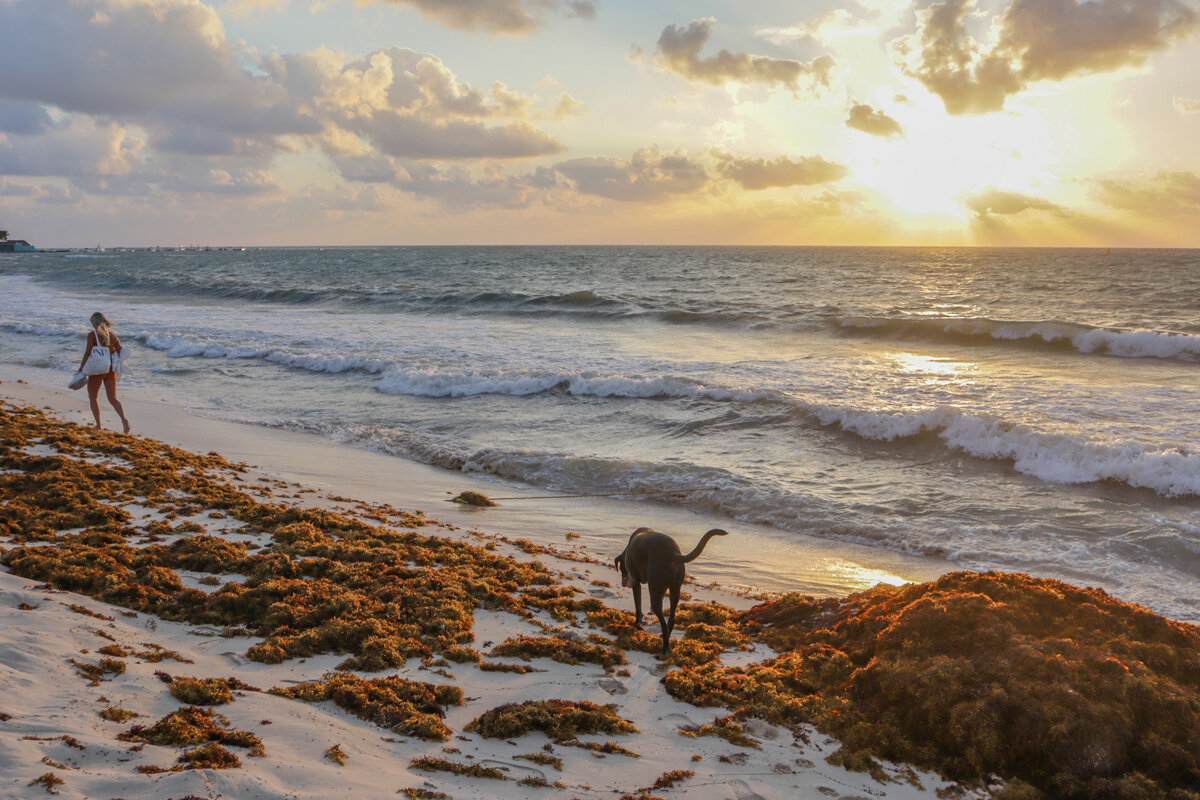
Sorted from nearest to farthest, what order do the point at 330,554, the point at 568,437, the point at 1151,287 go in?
the point at 330,554, the point at 568,437, the point at 1151,287

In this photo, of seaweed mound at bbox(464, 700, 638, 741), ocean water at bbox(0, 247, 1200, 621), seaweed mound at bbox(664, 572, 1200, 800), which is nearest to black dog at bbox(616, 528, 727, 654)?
seaweed mound at bbox(664, 572, 1200, 800)

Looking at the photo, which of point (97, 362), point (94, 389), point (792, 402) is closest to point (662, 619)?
point (792, 402)

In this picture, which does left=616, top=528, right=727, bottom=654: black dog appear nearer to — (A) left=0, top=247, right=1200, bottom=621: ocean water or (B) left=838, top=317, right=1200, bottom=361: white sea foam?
(A) left=0, top=247, right=1200, bottom=621: ocean water

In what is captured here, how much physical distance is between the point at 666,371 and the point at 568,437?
21.8 feet

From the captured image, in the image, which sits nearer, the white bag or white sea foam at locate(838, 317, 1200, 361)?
the white bag

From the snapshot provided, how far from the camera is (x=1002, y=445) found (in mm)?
11672

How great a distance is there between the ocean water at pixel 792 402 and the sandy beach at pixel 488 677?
11.3 ft

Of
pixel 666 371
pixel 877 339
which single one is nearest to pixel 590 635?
pixel 666 371

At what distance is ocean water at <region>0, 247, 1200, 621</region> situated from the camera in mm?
9180

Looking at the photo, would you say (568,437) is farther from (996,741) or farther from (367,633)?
(996,741)

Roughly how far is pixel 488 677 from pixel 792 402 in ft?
37.9

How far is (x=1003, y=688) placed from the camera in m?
4.02

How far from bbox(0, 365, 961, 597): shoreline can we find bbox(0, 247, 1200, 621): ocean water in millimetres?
435

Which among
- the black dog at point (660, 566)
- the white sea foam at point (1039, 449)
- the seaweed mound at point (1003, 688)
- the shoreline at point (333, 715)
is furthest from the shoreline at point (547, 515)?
the white sea foam at point (1039, 449)
